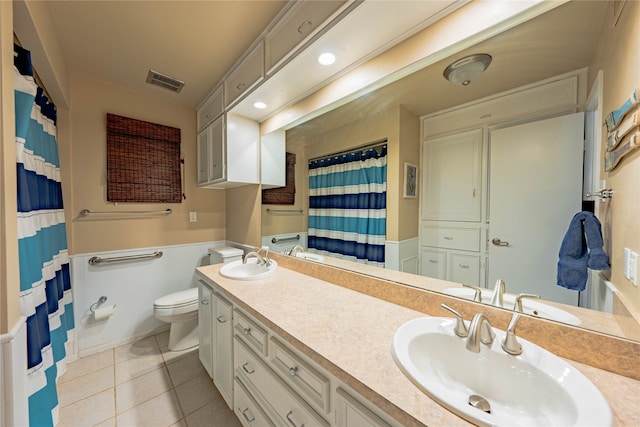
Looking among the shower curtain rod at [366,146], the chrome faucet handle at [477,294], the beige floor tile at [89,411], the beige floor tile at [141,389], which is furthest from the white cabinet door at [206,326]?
the chrome faucet handle at [477,294]

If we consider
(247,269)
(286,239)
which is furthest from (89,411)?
(286,239)

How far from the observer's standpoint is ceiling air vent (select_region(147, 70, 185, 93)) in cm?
200

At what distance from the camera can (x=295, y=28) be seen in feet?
4.09

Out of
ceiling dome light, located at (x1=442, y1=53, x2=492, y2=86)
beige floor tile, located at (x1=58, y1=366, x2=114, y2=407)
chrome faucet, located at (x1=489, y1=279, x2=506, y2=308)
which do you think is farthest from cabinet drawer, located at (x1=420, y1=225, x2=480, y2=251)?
beige floor tile, located at (x1=58, y1=366, x2=114, y2=407)

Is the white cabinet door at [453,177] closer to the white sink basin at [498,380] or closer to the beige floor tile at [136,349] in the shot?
the white sink basin at [498,380]

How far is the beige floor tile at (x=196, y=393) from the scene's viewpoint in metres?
1.54

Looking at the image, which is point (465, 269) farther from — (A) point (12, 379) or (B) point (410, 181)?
(A) point (12, 379)

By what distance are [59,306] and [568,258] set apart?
112 inches

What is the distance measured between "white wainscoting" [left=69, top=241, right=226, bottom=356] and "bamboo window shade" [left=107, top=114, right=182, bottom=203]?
1.85 ft

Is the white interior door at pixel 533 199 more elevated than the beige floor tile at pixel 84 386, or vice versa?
the white interior door at pixel 533 199

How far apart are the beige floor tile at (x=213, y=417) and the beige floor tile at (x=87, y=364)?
3.52 feet

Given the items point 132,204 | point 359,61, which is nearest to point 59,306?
point 132,204

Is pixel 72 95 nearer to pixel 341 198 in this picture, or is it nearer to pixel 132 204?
pixel 132 204

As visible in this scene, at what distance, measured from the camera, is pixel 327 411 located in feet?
2.46
